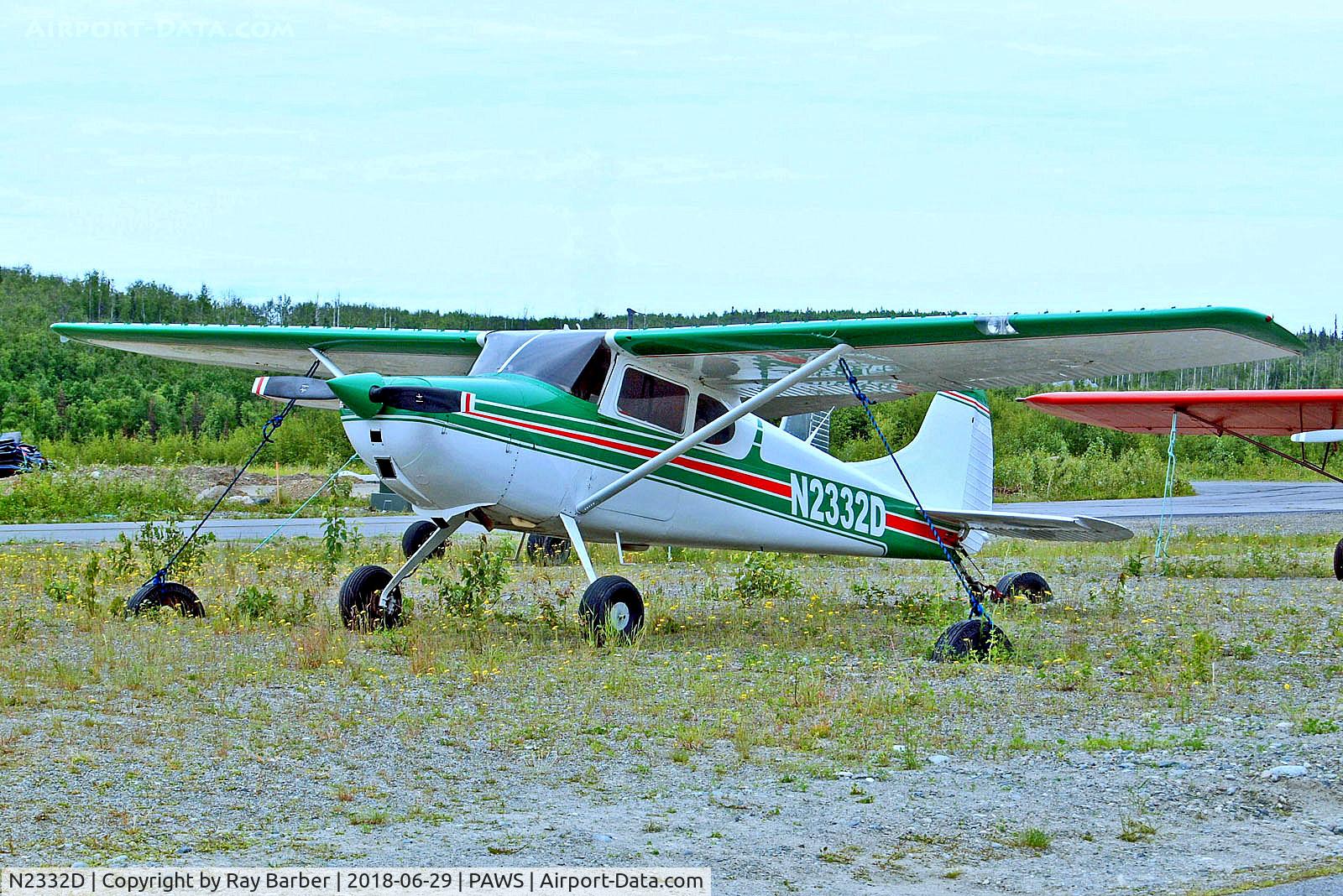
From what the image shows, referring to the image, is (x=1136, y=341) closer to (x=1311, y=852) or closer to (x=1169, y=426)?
(x=1311, y=852)

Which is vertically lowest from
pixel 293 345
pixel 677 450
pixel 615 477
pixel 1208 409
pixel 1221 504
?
pixel 615 477

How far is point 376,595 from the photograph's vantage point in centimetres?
1092

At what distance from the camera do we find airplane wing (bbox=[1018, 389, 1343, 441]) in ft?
63.2

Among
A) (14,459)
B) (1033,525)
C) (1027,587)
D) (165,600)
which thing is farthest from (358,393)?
(14,459)

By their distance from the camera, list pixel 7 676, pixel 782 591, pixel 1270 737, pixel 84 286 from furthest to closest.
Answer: pixel 84 286
pixel 782 591
pixel 7 676
pixel 1270 737

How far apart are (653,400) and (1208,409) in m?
12.9

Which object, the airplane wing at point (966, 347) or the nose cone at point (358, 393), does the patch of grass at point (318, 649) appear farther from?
the airplane wing at point (966, 347)

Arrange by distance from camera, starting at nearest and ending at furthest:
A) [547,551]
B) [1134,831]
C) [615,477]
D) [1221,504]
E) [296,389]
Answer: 1. [1134,831]
2. [296,389]
3. [615,477]
4. [547,551]
5. [1221,504]

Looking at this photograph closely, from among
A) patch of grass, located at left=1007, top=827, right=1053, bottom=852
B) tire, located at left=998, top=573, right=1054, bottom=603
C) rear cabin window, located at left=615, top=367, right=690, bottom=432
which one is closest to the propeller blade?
rear cabin window, located at left=615, top=367, right=690, bottom=432

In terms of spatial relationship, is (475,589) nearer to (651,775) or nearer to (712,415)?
(712,415)

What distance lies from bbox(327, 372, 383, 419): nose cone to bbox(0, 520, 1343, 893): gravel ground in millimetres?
1796

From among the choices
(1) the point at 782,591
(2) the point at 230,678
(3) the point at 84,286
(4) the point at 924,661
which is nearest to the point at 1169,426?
(1) the point at 782,591

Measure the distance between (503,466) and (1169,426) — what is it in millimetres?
16000

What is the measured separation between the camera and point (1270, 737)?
6711 mm
